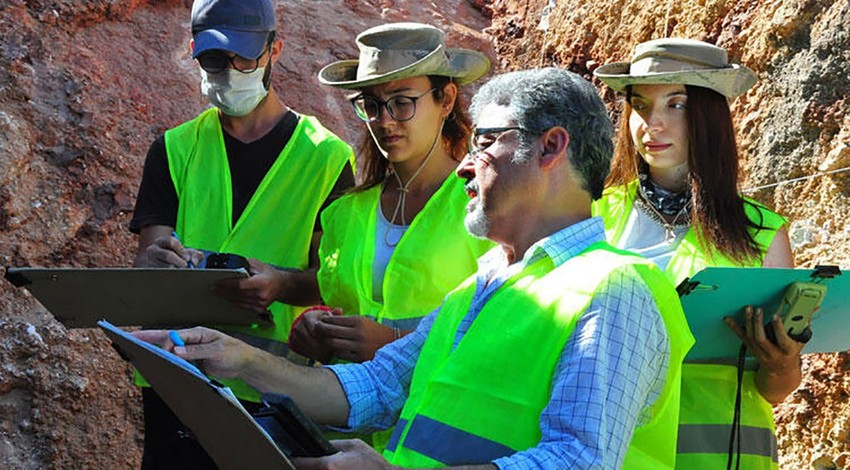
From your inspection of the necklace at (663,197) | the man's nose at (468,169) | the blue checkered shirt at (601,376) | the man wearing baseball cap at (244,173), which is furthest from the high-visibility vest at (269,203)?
the blue checkered shirt at (601,376)

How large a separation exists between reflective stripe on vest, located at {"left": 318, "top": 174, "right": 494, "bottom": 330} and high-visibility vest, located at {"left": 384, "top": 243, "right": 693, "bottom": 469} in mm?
940

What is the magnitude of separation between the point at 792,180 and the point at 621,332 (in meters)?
2.67

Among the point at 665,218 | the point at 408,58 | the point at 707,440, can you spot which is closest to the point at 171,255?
the point at 408,58

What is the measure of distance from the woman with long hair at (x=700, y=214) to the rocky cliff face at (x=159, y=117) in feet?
3.80

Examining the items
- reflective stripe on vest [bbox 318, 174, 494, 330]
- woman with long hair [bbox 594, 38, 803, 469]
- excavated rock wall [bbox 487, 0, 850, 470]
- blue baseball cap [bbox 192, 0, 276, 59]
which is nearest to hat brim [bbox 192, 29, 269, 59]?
blue baseball cap [bbox 192, 0, 276, 59]

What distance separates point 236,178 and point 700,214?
1742mm

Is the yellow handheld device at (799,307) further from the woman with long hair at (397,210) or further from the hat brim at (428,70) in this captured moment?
the hat brim at (428,70)

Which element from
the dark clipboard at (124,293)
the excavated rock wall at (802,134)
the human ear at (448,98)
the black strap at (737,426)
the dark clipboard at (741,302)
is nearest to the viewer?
the dark clipboard at (741,302)

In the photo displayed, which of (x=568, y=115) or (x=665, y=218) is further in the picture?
(x=665, y=218)

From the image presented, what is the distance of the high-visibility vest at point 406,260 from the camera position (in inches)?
158

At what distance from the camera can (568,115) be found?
10.2ft

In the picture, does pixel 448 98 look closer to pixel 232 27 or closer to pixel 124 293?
pixel 232 27

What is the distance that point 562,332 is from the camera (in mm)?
2801

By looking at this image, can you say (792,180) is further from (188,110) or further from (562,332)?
(188,110)
